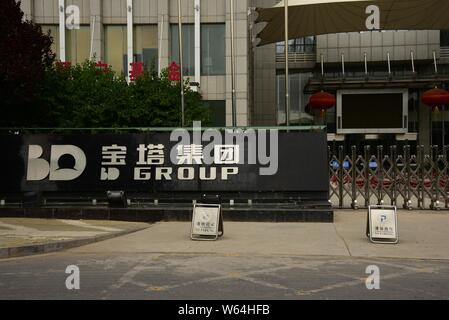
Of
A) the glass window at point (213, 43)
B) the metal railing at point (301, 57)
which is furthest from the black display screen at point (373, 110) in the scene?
the glass window at point (213, 43)

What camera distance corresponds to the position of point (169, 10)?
2797 centimetres

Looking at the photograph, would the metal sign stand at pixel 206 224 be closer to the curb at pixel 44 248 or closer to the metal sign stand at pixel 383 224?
the curb at pixel 44 248

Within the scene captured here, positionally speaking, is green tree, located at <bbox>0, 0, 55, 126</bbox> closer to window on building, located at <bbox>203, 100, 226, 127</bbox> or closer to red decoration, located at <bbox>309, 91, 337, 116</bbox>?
window on building, located at <bbox>203, 100, 226, 127</bbox>

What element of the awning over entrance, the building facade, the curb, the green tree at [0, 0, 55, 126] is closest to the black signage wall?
the green tree at [0, 0, 55, 126]

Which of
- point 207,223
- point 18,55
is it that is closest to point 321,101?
point 18,55

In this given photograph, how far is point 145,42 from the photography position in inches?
1113

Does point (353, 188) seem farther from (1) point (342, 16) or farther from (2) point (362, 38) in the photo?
(2) point (362, 38)

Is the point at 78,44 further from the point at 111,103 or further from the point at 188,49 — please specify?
the point at 111,103

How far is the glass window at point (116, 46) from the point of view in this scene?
28328mm

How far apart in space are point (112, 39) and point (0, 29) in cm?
1431

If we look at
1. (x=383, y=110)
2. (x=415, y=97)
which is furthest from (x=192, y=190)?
(x=415, y=97)

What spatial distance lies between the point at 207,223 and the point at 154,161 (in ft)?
14.5

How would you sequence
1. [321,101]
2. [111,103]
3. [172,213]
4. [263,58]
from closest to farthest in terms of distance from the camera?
[172,213] < [111,103] < [321,101] < [263,58]

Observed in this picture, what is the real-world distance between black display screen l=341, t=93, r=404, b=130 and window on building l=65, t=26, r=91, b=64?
15.6 meters
